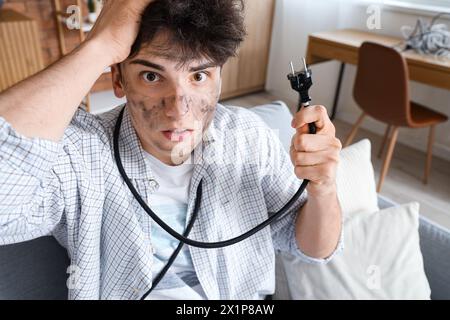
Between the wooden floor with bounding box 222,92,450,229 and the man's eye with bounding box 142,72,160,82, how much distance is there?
2.02 meters

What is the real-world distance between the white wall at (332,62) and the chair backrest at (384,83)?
0.80 metres

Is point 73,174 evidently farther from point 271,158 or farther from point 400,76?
point 400,76

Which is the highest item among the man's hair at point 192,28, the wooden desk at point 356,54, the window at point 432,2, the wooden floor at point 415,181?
the man's hair at point 192,28

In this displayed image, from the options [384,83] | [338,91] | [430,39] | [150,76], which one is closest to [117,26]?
[150,76]

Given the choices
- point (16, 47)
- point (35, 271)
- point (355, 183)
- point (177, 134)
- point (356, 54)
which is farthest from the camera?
point (356, 54)

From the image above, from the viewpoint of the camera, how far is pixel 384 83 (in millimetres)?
2068

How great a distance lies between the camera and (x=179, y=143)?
0.69 metres

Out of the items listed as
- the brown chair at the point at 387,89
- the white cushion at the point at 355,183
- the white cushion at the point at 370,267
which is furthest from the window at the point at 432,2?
the white cushion at the point at 370,267

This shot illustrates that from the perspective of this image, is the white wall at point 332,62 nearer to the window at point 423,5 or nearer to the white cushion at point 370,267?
the window at point 423,5

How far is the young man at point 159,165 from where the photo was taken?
0.55 meters

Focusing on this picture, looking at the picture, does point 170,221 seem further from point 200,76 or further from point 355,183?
point 355,183

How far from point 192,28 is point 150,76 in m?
0.12

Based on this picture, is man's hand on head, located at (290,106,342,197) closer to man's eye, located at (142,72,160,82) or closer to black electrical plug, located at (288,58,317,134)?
black electrical plug, located at (288,58,317,134)
